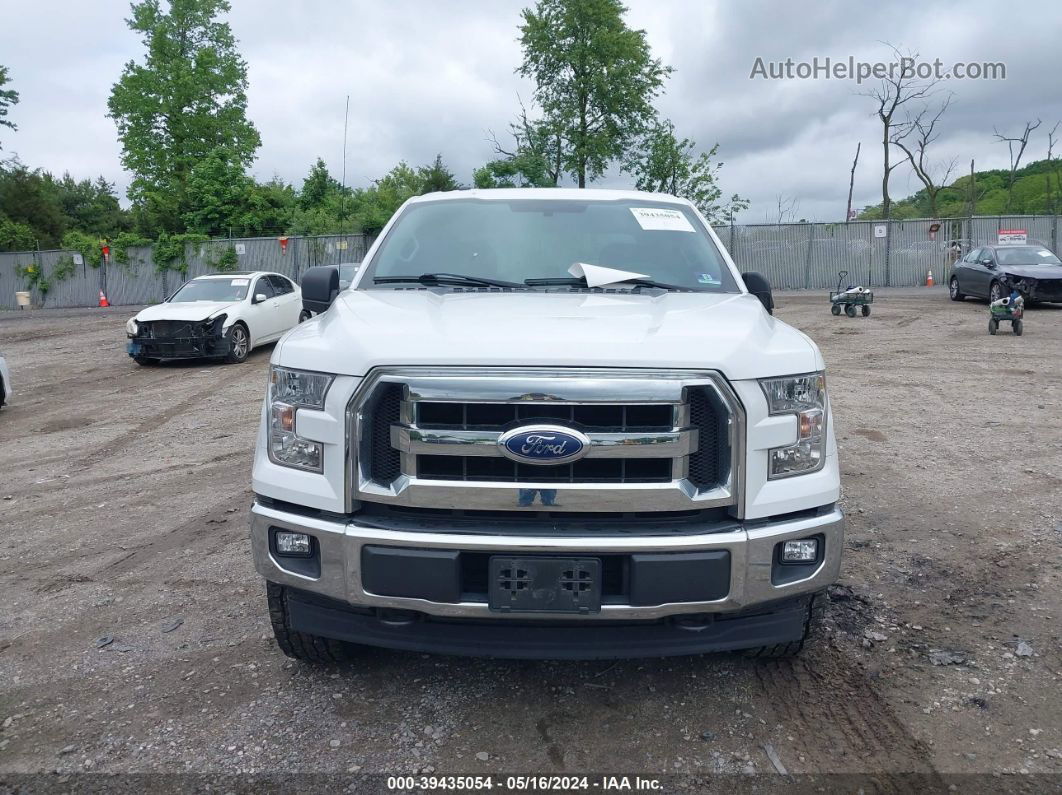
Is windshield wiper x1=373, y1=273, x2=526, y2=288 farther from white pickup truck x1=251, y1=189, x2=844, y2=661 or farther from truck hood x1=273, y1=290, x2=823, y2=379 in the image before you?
white pickup truck x1=251, y1=189, x2=844, y2=661

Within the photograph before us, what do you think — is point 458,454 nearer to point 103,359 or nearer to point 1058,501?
point 1058,501

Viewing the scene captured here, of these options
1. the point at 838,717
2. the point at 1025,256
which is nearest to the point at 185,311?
the point at 838,717

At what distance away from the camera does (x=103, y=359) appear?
14.6 m

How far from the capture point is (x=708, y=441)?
255 centimetres

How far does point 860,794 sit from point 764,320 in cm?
164

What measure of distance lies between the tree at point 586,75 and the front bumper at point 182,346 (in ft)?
81.7

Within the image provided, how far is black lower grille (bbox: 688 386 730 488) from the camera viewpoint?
8.27ft

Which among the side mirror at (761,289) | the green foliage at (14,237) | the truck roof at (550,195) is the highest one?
the green foliage at (14,237)

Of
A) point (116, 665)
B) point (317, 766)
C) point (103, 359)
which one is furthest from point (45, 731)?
point (103, 359)

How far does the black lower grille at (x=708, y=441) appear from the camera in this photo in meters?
2.52

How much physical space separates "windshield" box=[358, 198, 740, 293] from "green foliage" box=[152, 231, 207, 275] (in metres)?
30.3

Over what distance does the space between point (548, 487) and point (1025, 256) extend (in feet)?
66.1

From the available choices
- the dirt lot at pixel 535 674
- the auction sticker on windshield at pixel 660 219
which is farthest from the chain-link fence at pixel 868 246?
the auction sticker on windshield at pixel 660 219

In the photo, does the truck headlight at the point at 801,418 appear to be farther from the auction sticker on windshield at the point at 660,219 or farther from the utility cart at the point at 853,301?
the utility cart at the point at 853,301
